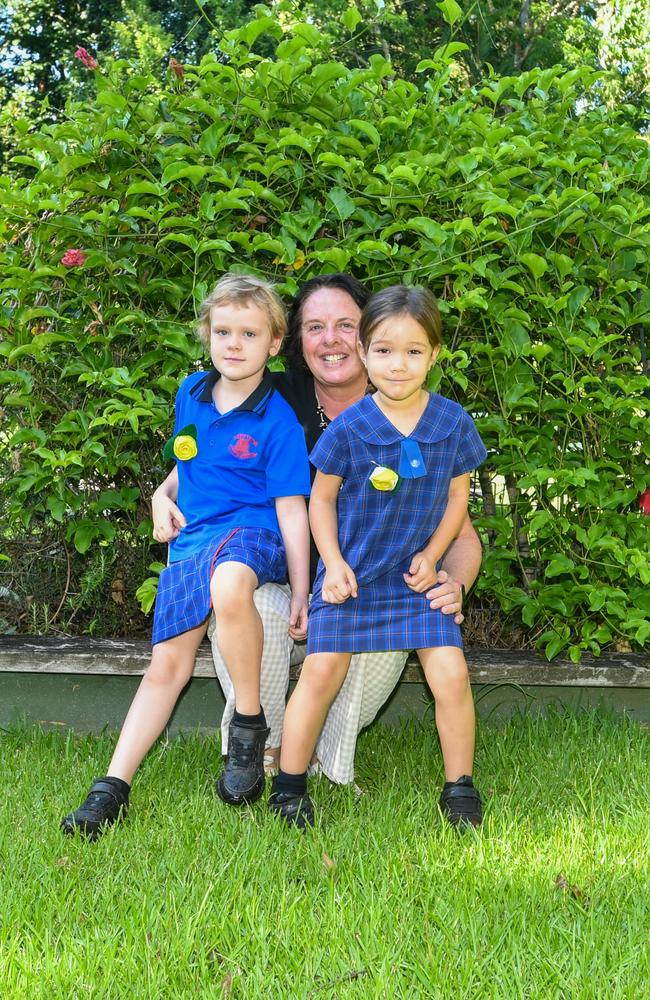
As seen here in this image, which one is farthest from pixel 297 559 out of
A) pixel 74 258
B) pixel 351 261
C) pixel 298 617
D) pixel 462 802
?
pixel 74 258

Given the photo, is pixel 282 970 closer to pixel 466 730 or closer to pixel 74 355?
pixel 466 730

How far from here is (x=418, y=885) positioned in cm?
217

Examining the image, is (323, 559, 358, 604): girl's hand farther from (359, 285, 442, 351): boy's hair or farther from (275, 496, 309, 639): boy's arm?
(359, 285, 442, 351): boy's hair

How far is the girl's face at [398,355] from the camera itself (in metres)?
2.56

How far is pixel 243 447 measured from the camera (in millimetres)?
2816

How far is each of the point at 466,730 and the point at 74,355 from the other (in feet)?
5.55

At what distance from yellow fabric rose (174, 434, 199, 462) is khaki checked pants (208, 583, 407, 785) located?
0.41m

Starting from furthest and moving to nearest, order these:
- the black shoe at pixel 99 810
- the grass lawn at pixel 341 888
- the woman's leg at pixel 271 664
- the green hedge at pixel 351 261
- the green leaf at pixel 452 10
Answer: the green leaf at pixel 452 10
the green hedge at pixel 351 261
the woman's leg at pixel 271 664
the black shoe at pixel 99 810
the grass lawn at pixel 341 888

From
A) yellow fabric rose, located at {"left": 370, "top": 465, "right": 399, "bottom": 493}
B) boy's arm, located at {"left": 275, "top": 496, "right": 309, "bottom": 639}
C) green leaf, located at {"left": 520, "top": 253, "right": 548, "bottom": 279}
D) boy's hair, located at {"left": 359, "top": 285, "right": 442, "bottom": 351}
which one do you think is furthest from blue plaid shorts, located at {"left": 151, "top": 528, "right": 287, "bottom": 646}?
green leaf, located at {"left": 520, "top": 253, "right": 548, "bottom": 279}

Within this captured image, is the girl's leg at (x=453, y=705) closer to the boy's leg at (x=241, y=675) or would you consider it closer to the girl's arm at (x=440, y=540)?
the girl's arm at (x=440, y=540)

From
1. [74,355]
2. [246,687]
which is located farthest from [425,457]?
[74,355]

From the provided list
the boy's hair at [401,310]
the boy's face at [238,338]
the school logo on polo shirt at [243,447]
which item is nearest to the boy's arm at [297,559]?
the school logo on polo shirt at [243,447]

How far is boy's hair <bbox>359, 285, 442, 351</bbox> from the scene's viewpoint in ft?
8.41

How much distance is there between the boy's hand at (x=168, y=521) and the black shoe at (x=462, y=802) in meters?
1.00
